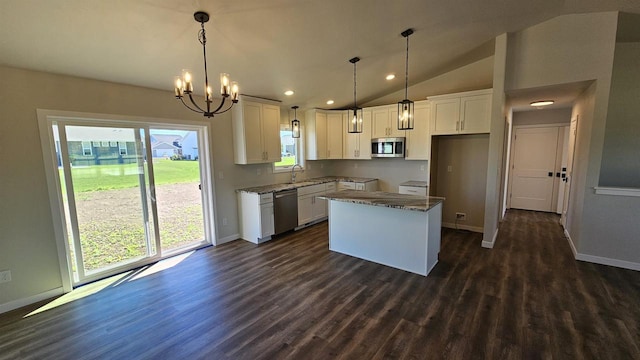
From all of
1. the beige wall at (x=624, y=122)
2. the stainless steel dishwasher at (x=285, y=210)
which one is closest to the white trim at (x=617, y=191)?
the beige wall at (x=624, y=122)

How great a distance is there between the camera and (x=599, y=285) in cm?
302

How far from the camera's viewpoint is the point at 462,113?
453 centimetres

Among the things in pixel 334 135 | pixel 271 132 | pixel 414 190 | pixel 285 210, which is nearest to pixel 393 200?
pixel 414 190

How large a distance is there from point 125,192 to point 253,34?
106 inches

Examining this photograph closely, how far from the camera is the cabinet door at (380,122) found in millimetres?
5523

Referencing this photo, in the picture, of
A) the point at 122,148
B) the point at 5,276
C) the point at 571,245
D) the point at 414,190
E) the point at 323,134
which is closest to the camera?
the point at 5,276

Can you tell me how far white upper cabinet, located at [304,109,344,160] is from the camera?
19.5ft

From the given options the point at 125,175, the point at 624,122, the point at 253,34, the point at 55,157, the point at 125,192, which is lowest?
the point at 125,192

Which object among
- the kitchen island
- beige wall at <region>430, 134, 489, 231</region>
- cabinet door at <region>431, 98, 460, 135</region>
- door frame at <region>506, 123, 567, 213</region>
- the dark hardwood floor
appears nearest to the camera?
the dark hardwood floor

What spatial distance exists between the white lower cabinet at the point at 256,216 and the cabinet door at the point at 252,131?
661 millimetres

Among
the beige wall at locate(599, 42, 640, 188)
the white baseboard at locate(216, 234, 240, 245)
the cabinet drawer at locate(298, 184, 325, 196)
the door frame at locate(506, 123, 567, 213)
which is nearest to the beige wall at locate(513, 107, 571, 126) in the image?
the door frame at locate(506, 123, 567, 213)

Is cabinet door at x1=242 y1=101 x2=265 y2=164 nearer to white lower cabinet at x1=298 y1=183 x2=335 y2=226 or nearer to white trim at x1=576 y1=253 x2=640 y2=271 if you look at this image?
white lower cabinet at x1=298 y1=183 x2=335 y2=226

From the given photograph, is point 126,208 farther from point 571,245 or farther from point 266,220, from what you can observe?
point 571,245

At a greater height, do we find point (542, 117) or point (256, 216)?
point (542, 117)
